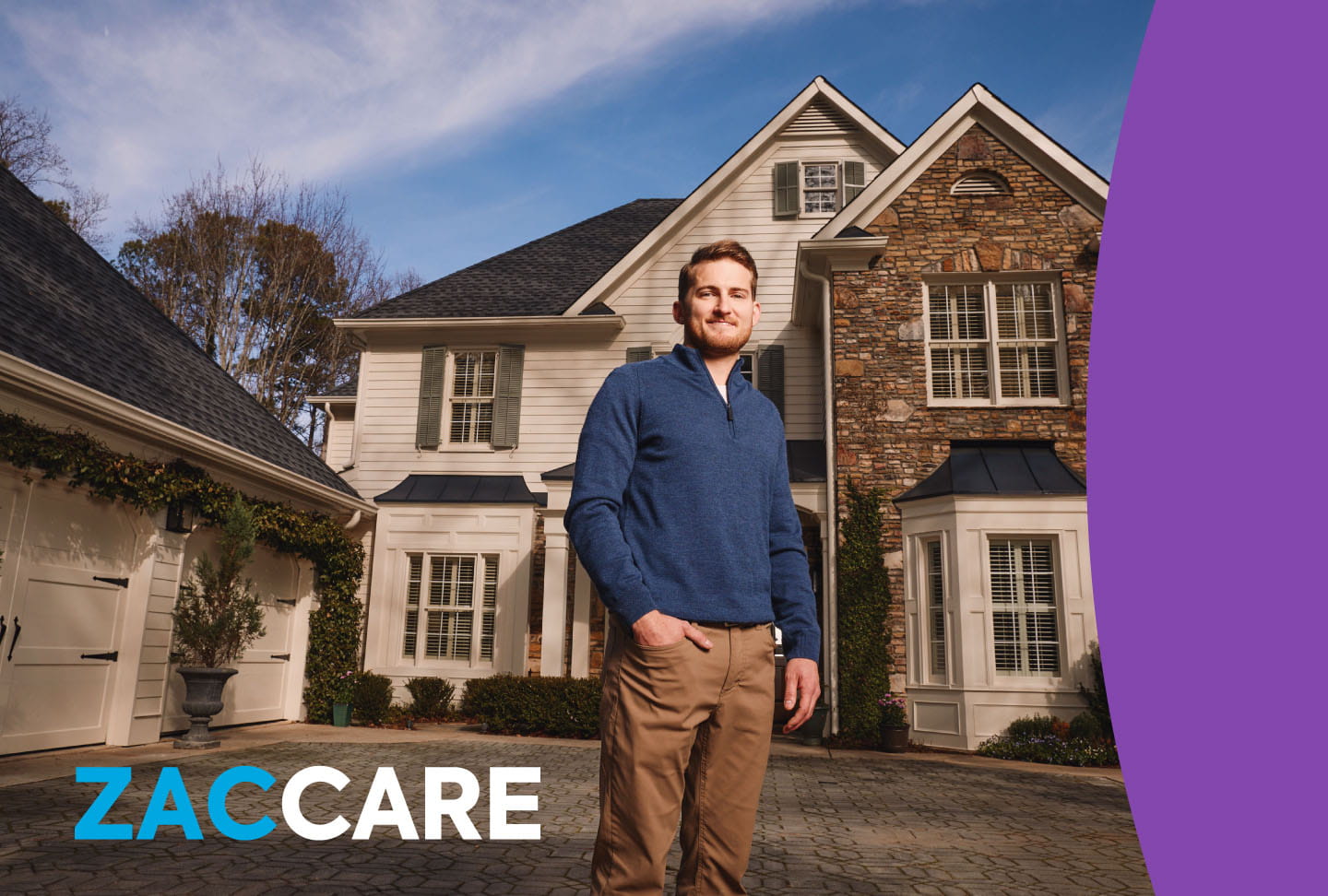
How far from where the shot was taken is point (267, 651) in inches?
442

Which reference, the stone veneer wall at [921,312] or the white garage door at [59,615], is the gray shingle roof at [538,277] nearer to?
the stone veneer wall at [921,312]

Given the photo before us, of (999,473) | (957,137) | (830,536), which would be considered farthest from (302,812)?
(957,137)

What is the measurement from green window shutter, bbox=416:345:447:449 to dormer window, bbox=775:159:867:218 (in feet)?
19.3

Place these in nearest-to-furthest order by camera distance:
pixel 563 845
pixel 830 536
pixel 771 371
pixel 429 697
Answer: pixel 563 845
pixel 830 536
pixel 429 697
pixel 771 371

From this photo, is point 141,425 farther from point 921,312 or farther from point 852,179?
point 852,179

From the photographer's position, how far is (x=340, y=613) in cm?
1208

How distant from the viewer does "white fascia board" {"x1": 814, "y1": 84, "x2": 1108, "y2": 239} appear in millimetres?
11656

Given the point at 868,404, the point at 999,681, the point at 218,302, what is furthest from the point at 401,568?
the point at 218,302

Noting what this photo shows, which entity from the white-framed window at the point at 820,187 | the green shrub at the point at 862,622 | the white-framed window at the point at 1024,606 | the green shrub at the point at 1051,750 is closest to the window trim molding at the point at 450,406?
the white-framed window at the point at 820,187

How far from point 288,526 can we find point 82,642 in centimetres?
292

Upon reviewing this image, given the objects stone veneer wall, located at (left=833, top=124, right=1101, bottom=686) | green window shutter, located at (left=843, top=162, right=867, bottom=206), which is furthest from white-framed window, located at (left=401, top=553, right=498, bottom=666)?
green window shutter, located at (left=843, top=162, right=867, bottom=206)

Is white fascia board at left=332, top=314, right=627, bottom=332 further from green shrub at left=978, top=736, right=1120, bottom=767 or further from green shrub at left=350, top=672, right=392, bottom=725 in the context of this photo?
green shrub at left=978, top=736, right=1120, bottom=767

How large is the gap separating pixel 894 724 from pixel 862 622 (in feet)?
3.95

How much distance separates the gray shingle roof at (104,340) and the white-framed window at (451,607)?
1.68 meters
